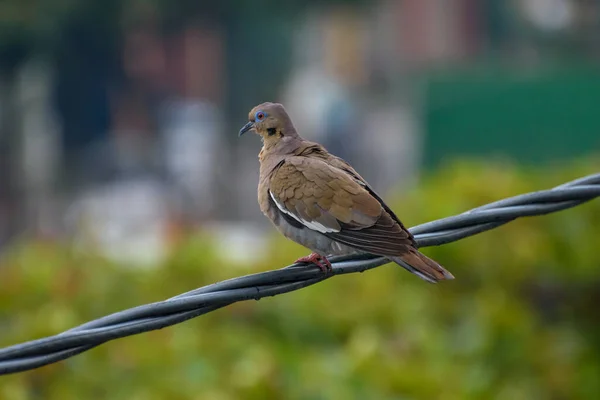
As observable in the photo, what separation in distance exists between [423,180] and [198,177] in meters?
20.2

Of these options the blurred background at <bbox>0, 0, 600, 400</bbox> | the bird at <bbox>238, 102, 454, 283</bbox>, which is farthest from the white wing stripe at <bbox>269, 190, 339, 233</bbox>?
the blurred background at <bbox>0, 0, 600, 400</bbox>

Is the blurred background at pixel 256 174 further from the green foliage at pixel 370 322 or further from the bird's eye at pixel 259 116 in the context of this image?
the bird's eye at pixel 259 116

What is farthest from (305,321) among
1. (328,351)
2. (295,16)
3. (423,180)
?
(295,16)

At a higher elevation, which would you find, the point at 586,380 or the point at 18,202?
the point at 586,380

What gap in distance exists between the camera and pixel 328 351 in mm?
6547

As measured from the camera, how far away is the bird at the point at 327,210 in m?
3.40

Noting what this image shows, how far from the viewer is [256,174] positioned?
2514 cm

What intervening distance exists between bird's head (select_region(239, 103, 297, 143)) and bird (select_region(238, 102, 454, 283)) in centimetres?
6

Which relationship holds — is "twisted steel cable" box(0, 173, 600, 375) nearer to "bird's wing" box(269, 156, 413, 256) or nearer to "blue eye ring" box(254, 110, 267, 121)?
"bird's wing" box(269, 156, 413, 256)

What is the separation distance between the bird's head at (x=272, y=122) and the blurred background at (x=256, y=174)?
1.50 metres

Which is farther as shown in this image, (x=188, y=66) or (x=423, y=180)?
(x=188, y=66)

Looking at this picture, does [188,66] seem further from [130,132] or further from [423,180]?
[423,180]

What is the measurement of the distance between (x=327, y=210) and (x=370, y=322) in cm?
317

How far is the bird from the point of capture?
134 inches
